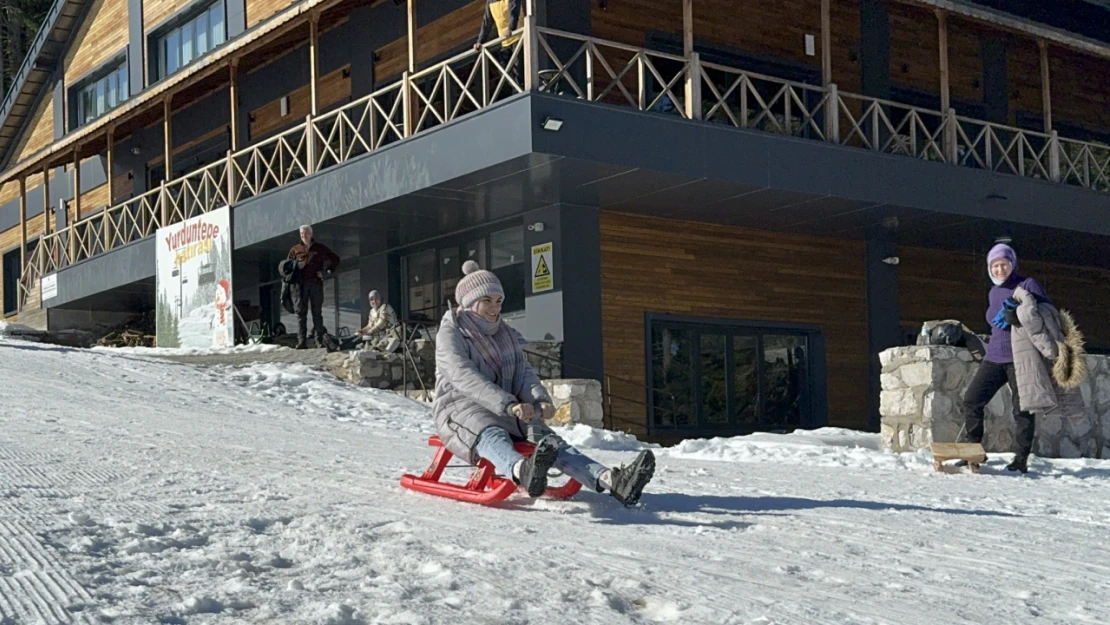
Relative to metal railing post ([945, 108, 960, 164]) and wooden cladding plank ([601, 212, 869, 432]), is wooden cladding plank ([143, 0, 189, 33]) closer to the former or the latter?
wooden cladding plank ([601, 212, 869, 432])

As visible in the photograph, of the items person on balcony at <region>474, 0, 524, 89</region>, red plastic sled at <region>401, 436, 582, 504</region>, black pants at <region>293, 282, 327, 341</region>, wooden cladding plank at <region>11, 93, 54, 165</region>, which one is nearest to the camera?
red plastic sled at <region>401, 436, 582, 504</region>

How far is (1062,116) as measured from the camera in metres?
22.6

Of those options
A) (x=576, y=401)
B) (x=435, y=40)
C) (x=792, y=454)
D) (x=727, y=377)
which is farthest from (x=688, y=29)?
(x=792, y=454)

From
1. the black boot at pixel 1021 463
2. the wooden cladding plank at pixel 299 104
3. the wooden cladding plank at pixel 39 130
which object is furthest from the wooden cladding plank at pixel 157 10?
the black boot at pixel 1021 463

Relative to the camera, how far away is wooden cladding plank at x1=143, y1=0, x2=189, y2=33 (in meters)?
26.2

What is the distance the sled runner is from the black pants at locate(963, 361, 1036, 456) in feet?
0.60

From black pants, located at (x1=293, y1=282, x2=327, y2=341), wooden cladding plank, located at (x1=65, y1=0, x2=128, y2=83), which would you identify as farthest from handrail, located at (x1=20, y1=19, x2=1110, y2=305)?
wooden cladding plank, located at (x1=65, y1=0, x2=128, y2=83)

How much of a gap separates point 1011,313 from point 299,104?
15550 millimetres

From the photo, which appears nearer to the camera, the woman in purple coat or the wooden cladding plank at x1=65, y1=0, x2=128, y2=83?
the woman in purple coat

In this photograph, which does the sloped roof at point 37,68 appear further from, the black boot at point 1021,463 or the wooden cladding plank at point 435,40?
the black boot at point 1021,463

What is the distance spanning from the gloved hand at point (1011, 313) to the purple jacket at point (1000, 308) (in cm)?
8

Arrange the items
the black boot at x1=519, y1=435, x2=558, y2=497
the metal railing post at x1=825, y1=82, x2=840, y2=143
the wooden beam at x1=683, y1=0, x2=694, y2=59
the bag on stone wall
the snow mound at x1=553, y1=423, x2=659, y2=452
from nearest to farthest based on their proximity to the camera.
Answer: the black boot at x1=519, y1=435, x2=558, y2=497
the bag on stone wall
the snow mound at x1=553, y1=423, x2=659, y2=452
the wooden beam at x1=683, y1=0, x2=694, y2=59
the metal railing post at x1=825, y1=82, x2=840, y2=143

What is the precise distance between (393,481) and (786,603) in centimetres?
341

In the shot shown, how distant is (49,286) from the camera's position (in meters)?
25.8
